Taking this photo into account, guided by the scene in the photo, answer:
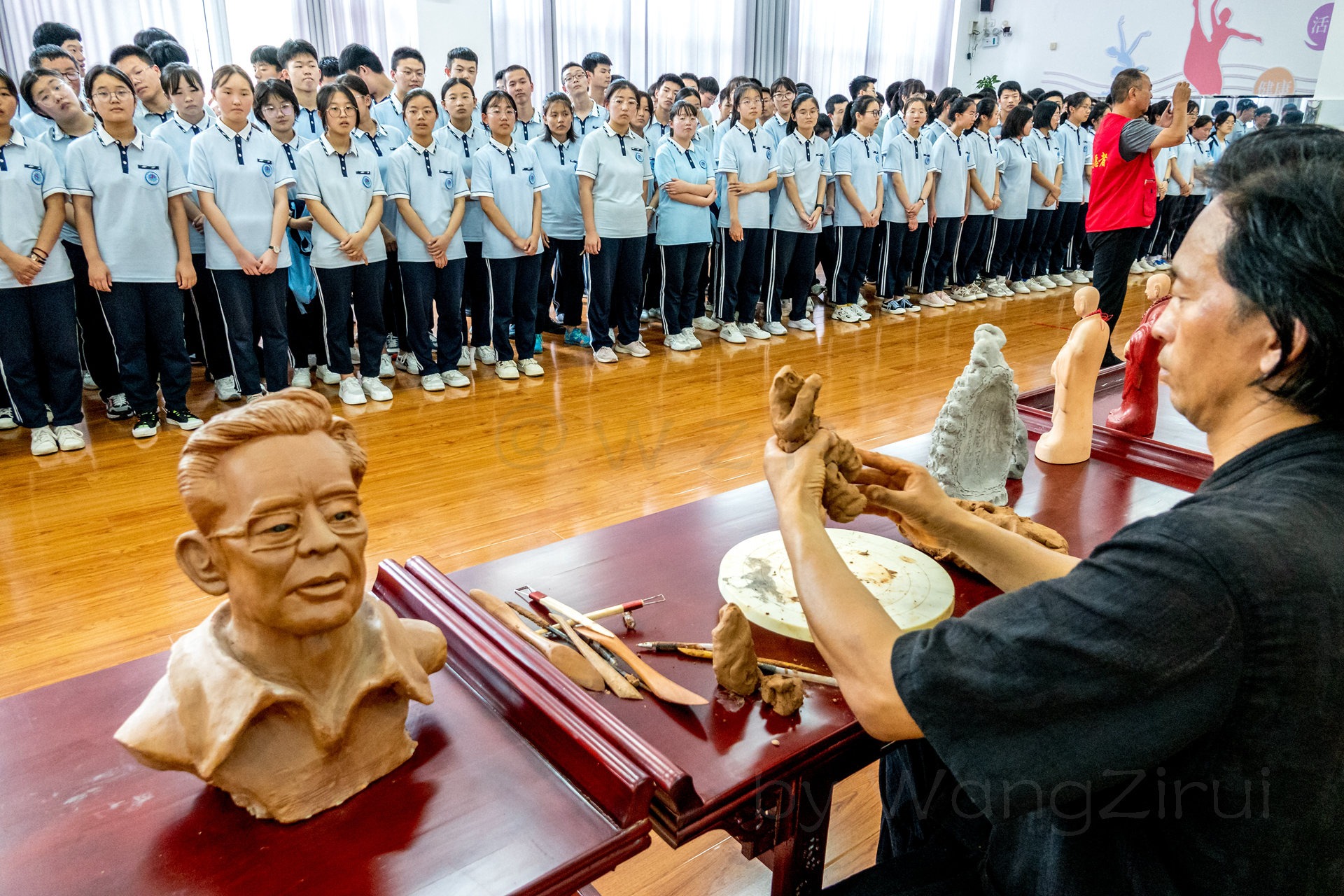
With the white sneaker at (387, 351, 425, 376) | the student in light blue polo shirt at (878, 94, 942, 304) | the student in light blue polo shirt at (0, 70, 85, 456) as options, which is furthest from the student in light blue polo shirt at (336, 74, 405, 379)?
the student in light blue polo shirt at (878, 94, 942, 304)

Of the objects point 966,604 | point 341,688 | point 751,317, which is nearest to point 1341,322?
point 966,604

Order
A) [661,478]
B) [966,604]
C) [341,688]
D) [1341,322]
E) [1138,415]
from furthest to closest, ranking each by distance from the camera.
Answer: [661,478] < [1138,415] < [966,604] < [341,688] < [1341,322]

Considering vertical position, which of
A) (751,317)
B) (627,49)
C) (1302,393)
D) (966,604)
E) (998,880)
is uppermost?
(627,49)

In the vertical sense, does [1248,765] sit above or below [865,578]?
above

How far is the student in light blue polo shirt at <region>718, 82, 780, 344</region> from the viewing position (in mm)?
5262

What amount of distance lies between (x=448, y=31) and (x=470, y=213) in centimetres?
302

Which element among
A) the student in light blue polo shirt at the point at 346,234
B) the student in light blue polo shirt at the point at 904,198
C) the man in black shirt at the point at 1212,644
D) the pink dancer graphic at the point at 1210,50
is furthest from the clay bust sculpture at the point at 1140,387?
the pink dancer graphic at the point at 1210,50

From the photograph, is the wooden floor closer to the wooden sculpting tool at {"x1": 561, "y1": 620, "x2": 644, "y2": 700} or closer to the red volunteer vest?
the wooden sculpting tool at {"x1": 561, "y1": 620, "x2": 644, "y2": 700}

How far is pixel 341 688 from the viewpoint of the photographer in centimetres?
96

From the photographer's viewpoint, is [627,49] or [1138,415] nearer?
[1138,415]

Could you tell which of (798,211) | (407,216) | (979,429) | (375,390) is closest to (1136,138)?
(798,211)

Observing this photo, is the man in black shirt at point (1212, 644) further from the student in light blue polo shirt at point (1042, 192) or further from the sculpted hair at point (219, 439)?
the student in light blue polo shirt at point (1042, 192)

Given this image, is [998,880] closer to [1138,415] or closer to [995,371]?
[995,371]

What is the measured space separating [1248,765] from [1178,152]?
29.5 feet
